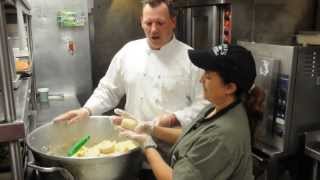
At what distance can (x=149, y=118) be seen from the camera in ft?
5.41

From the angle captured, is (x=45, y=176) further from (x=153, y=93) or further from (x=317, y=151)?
(x=317, y=151)

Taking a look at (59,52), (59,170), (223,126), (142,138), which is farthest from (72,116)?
(59,52)

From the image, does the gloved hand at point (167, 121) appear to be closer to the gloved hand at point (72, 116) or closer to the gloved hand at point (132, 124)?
the gloved hand at point (132, 124)

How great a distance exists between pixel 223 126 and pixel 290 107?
0.86 m

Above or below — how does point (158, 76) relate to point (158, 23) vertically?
below

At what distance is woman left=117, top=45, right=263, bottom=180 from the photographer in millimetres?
1040

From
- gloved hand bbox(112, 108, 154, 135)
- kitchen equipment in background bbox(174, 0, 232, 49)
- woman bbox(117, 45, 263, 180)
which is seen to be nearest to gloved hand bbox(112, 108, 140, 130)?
gloved hand bbox(112, 108, 154, 135)

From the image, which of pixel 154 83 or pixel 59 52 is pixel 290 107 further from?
pixel 59 52

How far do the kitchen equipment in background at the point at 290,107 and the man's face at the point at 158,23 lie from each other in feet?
2.12

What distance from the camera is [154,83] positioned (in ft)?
5.34

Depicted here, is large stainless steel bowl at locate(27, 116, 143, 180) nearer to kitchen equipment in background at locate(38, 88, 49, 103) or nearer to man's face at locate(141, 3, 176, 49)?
man's face at locate(141, 3, 176, 49)

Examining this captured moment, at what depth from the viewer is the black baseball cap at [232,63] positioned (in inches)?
41.6

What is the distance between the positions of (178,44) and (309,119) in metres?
0.85

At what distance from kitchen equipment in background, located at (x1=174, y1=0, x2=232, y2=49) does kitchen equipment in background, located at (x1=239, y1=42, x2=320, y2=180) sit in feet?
1.40
